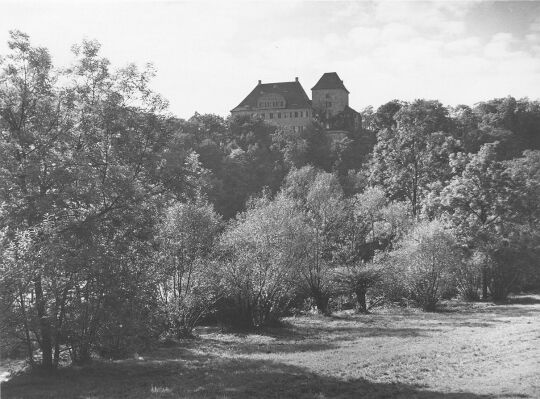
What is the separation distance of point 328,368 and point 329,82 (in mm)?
112048

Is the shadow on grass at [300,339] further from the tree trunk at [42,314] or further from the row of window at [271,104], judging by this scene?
the row of window at [271,104]

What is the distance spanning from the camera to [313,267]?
33250 millimetres

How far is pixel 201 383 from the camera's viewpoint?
14.5 meters

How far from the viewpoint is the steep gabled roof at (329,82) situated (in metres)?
122

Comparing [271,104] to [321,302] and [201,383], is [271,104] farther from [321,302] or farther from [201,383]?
[201,383]

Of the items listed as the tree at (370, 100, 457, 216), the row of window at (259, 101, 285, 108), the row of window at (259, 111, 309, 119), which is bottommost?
the tree at (370, 100, 457, 216)

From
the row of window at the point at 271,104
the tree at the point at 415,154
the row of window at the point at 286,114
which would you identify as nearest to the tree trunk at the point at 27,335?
the tree at the point at 415,154

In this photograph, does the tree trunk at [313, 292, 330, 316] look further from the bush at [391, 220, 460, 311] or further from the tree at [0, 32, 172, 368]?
the tree at [0, 32, 172, 368]

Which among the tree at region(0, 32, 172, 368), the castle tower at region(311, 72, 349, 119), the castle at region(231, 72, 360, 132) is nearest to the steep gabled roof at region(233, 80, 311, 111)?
the castle at region(231, 72, 360, 132)

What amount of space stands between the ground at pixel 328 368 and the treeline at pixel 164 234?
4.90ft

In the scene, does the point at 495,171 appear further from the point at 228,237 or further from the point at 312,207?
the point at 228,237

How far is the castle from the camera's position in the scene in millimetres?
120500

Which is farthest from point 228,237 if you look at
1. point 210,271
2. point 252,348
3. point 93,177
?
point 93,177

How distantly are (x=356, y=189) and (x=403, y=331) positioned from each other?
189ft
